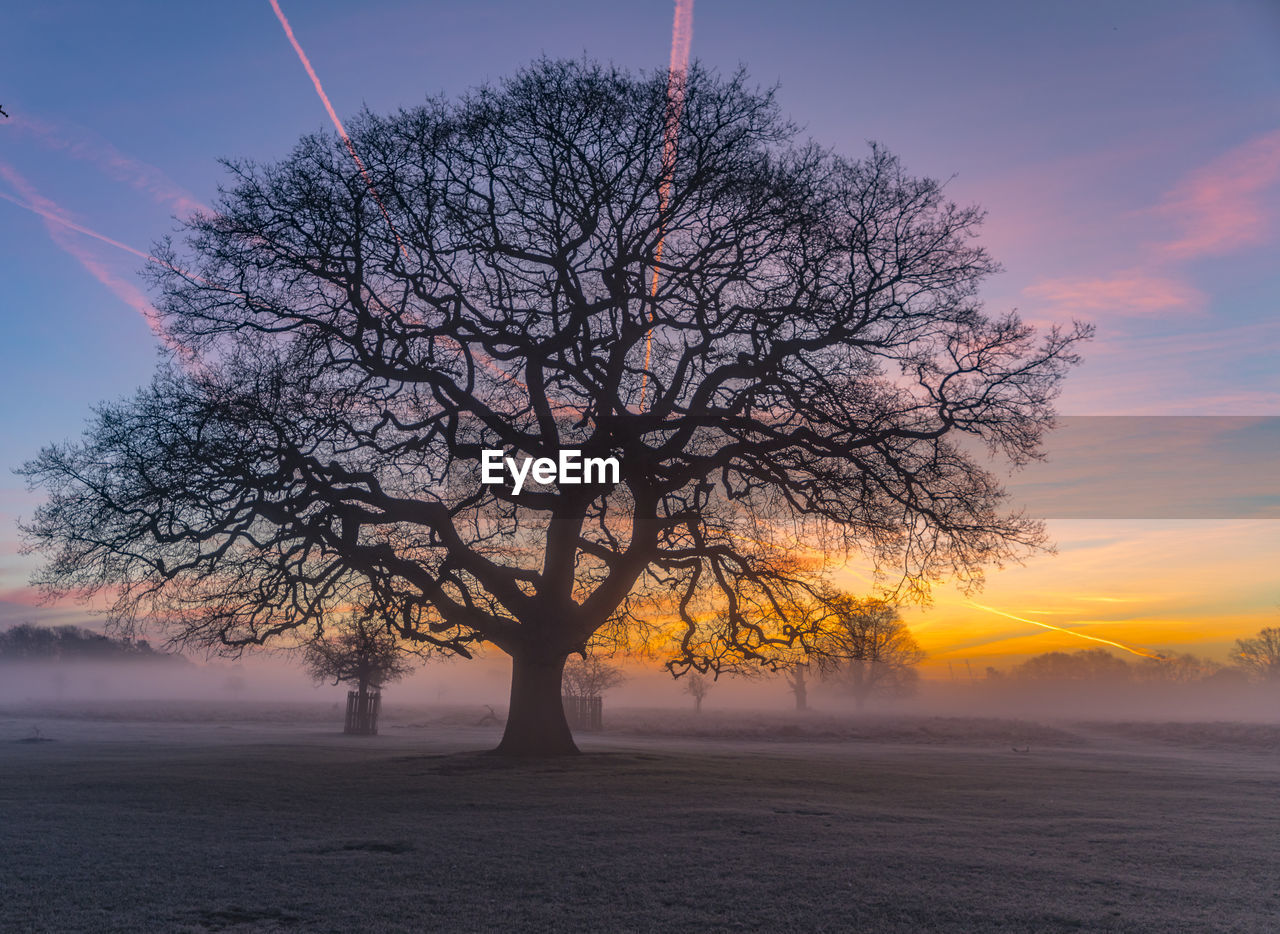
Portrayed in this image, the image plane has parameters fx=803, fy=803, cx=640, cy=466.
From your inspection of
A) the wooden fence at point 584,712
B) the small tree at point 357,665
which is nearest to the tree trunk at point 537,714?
the small tree at point 357,665

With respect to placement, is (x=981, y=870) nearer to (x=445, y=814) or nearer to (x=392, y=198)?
(x=445, y=814)

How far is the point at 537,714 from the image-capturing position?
19438 millimetres

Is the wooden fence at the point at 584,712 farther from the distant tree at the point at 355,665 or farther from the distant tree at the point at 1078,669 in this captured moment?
the distant tree at the point at 1078,669

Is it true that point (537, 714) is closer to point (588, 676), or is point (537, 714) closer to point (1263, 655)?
point (588, 676)

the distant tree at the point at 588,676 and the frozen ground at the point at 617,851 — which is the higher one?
the distant tree at the point at 588,676

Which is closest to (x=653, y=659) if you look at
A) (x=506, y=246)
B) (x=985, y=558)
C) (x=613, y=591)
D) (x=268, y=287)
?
(x=613, y=591)

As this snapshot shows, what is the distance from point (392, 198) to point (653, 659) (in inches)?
605

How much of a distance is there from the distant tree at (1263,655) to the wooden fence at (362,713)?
319ft

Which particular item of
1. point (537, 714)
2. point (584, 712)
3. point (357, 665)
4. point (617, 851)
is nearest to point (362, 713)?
point (357, 665)

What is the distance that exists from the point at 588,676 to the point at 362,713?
19.4 m

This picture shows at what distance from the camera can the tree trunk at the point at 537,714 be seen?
1925 cm

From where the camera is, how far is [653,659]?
25.3 meters

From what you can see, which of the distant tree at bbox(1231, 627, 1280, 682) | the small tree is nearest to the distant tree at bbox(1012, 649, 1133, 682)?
the distant tree at bbox(1231, 627, 1280, 682)

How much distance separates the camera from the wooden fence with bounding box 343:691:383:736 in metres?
39.8
